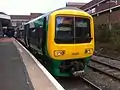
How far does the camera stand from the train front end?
11195 mm

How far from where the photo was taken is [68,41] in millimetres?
11414

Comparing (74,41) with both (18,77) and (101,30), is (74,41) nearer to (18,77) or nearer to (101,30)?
(18,77)

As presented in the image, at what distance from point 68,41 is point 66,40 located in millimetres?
94

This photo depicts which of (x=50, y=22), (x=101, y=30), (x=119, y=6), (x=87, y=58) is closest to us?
(x=50, y=22)

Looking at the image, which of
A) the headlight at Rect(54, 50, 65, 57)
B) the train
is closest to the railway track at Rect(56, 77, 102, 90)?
the train

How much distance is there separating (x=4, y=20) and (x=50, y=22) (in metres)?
53.0

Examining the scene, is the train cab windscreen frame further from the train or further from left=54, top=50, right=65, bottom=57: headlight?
left=54, top=50, right=65, bottom=57: headlight

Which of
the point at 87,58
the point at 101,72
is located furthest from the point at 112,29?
the point at 87,58

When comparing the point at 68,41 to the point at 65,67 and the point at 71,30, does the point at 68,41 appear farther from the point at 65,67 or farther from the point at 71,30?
the point at 65,67

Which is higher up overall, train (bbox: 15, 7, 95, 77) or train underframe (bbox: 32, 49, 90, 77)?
train (bbox: 15, 7, 95, 77)

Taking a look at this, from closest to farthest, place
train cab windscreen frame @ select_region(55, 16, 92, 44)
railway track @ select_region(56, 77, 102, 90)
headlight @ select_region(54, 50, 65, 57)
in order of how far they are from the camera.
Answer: railway track @ select_region(56, 77, 102, 90) < headlight @ select_region(54, 50, 65, 57) < train cab windscreen frame @ select_region(55, 16, 92, 44)

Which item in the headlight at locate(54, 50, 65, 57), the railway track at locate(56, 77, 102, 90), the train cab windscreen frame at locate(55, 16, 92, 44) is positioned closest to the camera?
the railway track at locate(56, 77, 102, 90)

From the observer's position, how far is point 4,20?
206 feet

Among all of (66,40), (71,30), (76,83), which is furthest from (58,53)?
(76,83)
